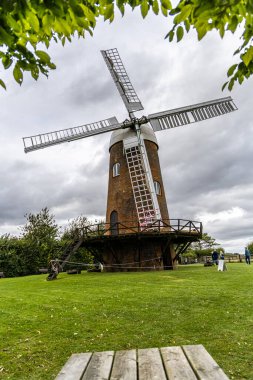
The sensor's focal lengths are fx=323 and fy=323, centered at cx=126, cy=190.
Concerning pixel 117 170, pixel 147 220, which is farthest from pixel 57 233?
pixel 147 220

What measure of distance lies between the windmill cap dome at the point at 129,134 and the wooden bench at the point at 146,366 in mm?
20186

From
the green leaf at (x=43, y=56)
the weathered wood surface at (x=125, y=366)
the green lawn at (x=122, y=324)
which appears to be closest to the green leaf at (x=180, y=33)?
the green leaf at (x=43, y=56)

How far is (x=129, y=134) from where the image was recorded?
2272 centimetres

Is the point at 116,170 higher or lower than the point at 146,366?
higher

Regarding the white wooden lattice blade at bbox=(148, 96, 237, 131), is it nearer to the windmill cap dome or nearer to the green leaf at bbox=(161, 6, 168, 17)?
the windmill cap dome

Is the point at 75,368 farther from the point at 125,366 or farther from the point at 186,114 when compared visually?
the point at 186,114

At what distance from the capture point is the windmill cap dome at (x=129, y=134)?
75.0ft

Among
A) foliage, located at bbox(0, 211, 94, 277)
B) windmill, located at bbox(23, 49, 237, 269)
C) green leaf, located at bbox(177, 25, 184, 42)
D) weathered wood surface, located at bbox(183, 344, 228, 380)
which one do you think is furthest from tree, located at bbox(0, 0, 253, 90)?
foliage, located at bbox(0, 211, 94, 277)

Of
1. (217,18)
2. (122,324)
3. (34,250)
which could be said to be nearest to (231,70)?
(217,18)

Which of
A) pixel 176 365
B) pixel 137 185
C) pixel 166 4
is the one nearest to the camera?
pixel 176 365

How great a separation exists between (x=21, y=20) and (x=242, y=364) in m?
5.80

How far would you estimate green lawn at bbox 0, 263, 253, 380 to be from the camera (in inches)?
232

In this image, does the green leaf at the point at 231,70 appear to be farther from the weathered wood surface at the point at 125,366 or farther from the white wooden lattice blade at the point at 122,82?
the white wooden lattice blade at the point at 122,82

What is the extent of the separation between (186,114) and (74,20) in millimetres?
21660
